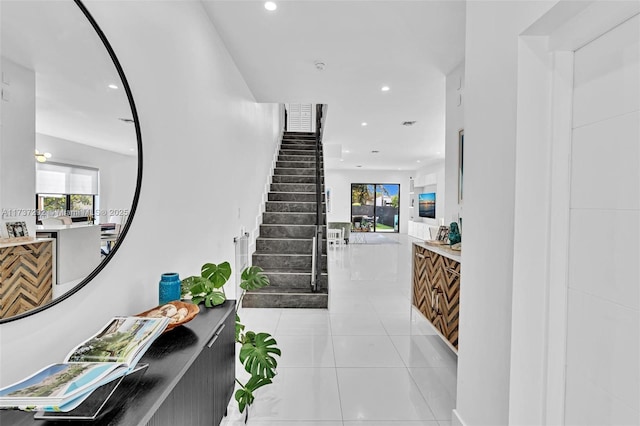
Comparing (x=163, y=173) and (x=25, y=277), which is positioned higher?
(x=163, y=173)

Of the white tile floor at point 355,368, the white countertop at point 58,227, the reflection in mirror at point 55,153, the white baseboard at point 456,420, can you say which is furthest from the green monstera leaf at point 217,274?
the white baseboard at point 456,420

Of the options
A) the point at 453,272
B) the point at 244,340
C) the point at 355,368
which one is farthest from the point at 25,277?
the point at 453,272

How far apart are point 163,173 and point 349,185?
42.0 feet

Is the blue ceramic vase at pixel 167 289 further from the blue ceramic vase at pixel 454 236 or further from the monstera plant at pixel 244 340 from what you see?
the blue ceramic vase at pixel 454 236

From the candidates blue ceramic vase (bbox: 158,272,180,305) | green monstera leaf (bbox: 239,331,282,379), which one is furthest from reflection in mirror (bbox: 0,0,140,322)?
green monstera leaf (bbox: 239,331,282,379)

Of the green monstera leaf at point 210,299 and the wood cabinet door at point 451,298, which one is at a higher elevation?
the green monstera leaf at point 210,299

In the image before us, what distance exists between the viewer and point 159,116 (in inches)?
69.6

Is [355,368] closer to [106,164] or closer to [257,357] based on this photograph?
[257,357]

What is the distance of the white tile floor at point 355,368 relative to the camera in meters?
2.05

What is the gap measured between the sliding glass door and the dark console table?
12.9m

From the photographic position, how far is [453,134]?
3521 millimetres

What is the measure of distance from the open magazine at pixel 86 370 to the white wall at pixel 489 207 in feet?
4.94

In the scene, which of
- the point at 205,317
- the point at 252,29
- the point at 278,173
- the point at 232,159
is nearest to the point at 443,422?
the point at 205,317

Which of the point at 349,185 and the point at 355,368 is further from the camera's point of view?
the point at 349,185
